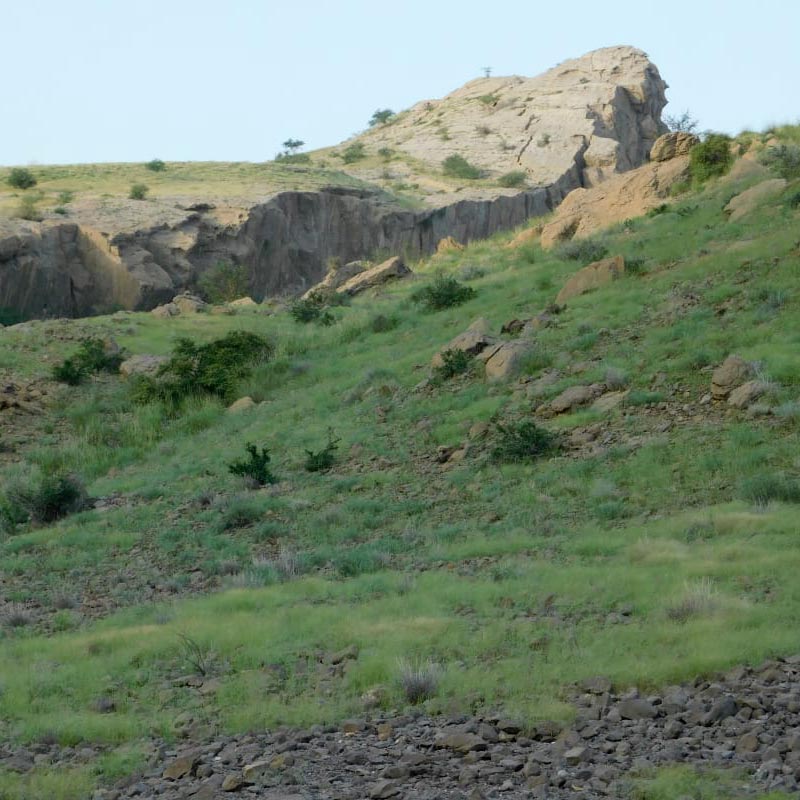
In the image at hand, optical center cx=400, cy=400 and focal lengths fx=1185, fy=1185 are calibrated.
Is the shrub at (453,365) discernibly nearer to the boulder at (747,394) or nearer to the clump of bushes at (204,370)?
the clump of bushes at (204,370)

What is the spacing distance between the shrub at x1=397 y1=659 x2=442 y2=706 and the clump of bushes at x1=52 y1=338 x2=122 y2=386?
17.6 meters

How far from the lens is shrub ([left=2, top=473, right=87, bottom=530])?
1559 centimetres

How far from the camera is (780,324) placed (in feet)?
54.1

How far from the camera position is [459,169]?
179 feet

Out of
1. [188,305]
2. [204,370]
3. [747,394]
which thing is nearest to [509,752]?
[747,394]

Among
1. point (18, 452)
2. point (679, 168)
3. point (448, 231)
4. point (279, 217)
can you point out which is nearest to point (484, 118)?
point (448, 231)

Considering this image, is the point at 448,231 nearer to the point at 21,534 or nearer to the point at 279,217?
the point at 279,217

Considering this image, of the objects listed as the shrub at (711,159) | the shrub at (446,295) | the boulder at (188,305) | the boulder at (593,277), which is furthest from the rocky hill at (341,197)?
the boulder at (593,277)

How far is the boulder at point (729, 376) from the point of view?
14.6 metres

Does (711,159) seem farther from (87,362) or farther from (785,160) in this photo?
(87,362)

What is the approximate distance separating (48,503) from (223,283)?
2124cm

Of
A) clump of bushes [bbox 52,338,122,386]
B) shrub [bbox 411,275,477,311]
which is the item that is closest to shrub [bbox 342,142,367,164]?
shrub [bbox 411,275,477,311]

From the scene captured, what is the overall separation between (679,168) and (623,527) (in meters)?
19.4

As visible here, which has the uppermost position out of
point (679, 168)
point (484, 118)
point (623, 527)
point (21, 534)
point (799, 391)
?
point (484, 118)
